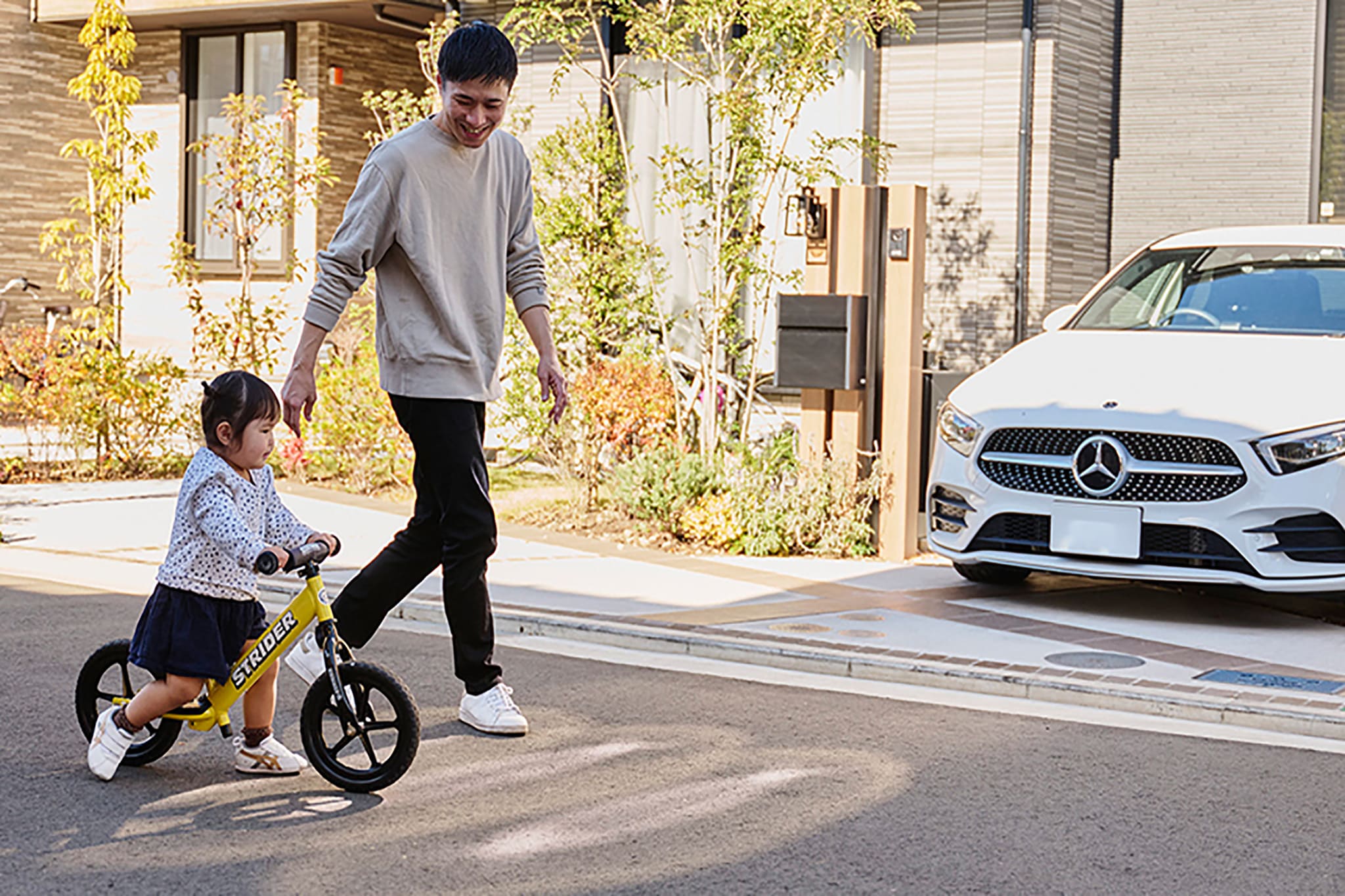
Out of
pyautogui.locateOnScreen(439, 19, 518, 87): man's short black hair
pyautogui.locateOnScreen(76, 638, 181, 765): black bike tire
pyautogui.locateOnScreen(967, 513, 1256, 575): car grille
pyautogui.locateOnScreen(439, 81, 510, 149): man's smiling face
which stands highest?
pyautogui.locateOnScreen(439, 19, 518, 87): man's short black hair

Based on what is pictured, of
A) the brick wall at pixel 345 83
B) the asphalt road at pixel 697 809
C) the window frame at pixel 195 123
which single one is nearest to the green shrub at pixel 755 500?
the asphalt road at pixel 697 809

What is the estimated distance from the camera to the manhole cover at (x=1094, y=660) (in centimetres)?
700

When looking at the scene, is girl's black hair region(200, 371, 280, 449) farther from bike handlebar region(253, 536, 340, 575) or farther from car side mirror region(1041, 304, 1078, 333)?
car side mirror region(1041, 304, 1078, 333)

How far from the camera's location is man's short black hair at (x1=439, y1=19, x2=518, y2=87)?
5.36 meters

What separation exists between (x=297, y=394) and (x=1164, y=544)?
166 inches

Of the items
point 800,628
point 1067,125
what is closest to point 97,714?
point 800,628

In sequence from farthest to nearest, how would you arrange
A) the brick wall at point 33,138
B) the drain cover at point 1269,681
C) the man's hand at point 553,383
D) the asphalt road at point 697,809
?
the brick wall at point 33,138 < the drain cover at point 1269,681 < the man's hand at point 553,383 < the asphalt road at point 697,809

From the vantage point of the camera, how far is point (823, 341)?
33.1 feet

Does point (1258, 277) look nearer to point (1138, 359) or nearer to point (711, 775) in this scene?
point (1138, 359)

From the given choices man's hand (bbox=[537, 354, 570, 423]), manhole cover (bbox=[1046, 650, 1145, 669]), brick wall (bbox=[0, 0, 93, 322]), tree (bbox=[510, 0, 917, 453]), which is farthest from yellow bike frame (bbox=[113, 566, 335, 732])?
brick wall (bbox=[0, 0, 93, 322])

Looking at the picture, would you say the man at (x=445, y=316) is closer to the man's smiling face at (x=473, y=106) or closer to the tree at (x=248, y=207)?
the man's smiling face at (x=473, y=106)

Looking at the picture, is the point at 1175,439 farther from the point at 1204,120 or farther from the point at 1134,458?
the point at 1204,120

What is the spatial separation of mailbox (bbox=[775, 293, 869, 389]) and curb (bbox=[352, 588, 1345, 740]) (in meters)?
2.70

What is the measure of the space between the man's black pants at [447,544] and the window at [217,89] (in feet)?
40.5
